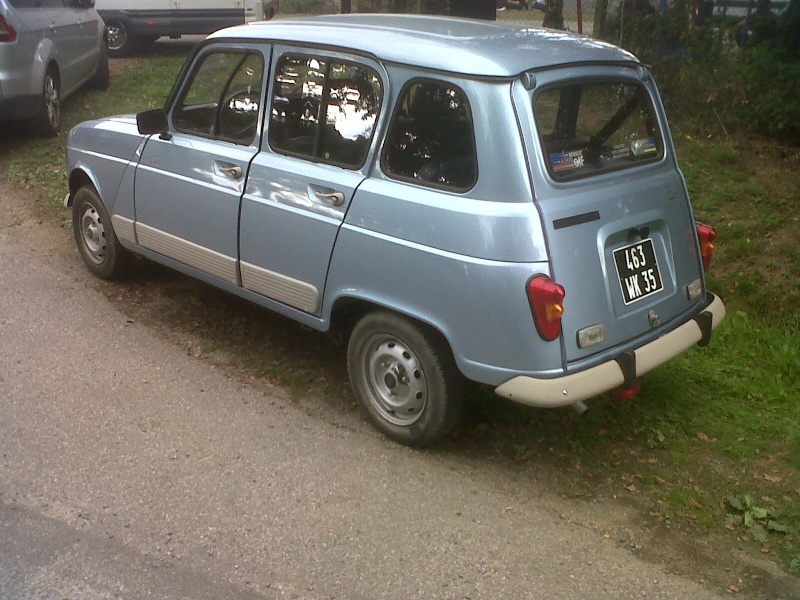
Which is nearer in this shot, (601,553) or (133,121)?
(601,553)

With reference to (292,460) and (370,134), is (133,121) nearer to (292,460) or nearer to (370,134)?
(370,134)

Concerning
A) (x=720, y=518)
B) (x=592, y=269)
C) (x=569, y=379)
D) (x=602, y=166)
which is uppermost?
(x=602, y=166)

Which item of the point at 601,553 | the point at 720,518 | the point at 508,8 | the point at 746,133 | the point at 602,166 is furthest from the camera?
the point at 508,8

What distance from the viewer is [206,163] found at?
17.3 ft

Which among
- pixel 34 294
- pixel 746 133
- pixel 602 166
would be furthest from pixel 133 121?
pixel 746 133

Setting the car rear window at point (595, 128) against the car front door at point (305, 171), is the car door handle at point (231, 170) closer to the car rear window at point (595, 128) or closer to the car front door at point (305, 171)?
the car front door at point (305, 171)

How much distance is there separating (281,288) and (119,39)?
11.6 m

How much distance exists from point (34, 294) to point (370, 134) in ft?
10.6

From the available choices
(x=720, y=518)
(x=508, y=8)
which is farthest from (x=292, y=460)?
(x=508, y=8)

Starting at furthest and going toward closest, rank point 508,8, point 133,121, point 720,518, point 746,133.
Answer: point 508,8
point 746,133
point 133,121
point 720,518

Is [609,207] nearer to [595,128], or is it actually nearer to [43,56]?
[595,128]

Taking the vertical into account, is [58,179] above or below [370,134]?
below

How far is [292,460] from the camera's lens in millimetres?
4441

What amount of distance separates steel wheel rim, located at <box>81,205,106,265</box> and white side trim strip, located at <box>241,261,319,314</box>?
1.84 metres
